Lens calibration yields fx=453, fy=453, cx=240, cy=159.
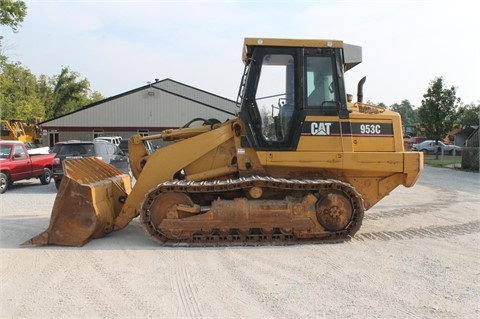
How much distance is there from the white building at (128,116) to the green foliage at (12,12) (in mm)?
8393

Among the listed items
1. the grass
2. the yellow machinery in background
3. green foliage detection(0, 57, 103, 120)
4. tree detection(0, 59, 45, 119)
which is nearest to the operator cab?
the grass

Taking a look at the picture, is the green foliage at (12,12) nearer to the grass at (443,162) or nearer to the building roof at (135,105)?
the building roof at (135,105)

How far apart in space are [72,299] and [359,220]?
4.32 metres

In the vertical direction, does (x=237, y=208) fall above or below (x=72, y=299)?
above

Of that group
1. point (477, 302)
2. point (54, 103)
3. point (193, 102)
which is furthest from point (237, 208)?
point (54, 103)

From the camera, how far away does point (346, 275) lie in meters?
5.43

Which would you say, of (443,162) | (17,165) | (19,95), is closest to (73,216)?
(17,165)

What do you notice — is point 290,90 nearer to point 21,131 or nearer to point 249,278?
point 249,278

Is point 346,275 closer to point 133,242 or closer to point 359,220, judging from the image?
point 359,220

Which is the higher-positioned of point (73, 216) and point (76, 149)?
point (76, 149)

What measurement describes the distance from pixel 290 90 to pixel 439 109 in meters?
29.1

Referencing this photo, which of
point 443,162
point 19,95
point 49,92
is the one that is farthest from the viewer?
point 49,92

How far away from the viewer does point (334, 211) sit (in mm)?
7016

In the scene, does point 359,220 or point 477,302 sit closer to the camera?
point 477,302
